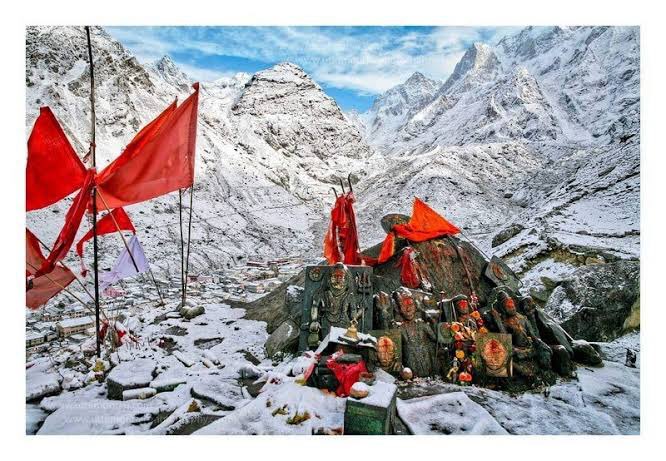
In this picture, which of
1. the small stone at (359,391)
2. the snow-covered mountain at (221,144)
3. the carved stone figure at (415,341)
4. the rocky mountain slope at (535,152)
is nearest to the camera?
the small stone at (359,391)

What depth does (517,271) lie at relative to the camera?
9.22 m

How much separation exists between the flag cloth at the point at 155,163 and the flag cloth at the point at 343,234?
3.04 meters

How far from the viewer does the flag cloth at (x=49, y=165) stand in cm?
478

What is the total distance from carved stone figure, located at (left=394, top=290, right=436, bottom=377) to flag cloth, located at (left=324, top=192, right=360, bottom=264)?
6.20 ft

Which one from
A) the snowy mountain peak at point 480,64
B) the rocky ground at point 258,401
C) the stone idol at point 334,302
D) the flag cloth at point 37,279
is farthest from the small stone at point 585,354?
the snowy mountain peak at point 480,64

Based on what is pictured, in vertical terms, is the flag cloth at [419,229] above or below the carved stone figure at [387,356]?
above

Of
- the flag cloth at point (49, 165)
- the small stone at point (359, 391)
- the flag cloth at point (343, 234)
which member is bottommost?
the small stone at point (359, 391)

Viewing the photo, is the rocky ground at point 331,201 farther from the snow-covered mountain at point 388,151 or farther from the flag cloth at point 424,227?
Result: the flag cloth at point 424,227

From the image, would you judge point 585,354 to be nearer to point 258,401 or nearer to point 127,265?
point 258,401

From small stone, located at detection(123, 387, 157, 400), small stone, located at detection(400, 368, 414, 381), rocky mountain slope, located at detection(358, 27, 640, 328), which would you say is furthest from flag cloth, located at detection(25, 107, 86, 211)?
rocky mountain slope, located at detection(358, 27, 640, 328)

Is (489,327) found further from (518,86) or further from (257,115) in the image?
(518,86)

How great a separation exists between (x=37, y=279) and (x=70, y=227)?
1.54m

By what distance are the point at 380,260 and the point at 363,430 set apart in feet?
12.0

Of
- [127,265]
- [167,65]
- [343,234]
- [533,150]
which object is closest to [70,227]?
[127,265]
